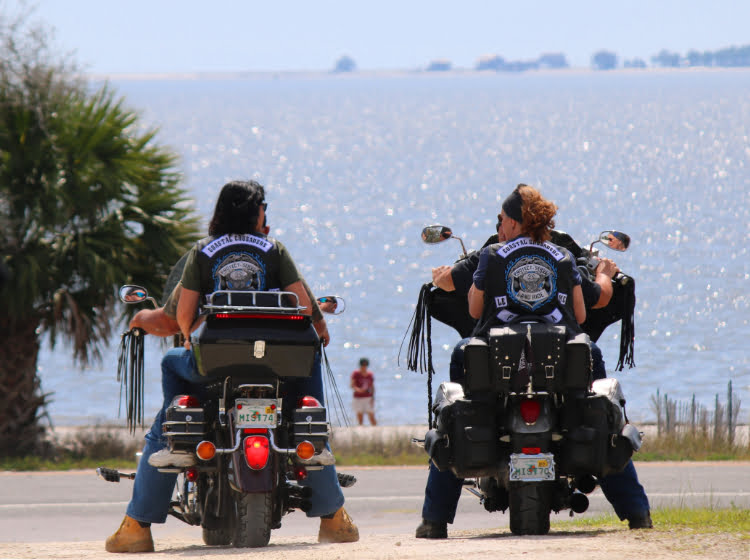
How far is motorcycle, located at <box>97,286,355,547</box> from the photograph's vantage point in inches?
266

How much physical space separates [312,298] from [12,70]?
12340 millimetres

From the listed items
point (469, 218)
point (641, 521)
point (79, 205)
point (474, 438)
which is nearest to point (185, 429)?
point (474, 438)

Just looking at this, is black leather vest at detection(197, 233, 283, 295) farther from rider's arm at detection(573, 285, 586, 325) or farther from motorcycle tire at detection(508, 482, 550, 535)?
motorcycle tire at detection(508, 482, 550, 535)

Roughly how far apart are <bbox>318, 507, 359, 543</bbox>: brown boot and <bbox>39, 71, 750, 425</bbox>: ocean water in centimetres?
1099

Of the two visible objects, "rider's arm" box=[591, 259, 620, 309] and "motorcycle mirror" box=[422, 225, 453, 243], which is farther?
"motorcycle mirror" box=[422, 225, 453, 243]

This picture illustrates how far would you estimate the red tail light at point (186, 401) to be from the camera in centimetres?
702

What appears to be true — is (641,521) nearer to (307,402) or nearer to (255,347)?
(307,402)

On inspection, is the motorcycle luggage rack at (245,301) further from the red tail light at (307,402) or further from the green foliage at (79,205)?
the green foliage at (79,205)

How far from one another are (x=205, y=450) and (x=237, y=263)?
38.8 inches

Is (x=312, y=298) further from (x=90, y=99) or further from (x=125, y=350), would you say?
(x=90, y=99)

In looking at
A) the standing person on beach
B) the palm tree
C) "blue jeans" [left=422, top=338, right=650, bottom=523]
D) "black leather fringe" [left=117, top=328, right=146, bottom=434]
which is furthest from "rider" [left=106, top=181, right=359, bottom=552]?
the standing person on beach

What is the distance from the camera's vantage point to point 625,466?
23.4 ft

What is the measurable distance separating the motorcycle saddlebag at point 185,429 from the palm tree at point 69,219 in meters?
10.6

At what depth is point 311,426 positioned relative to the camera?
693 cm
